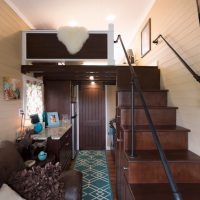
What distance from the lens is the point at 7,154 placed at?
2033mm

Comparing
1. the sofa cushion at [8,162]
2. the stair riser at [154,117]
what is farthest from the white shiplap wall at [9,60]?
the stair riser at [154,117]

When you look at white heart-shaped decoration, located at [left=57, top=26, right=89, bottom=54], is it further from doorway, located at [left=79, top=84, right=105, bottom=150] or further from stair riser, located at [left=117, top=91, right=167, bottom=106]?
doorway, located at [left=79, top=84, right=105, bottom=150]

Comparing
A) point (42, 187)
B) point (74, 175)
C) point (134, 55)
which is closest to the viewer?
point (42, 187)

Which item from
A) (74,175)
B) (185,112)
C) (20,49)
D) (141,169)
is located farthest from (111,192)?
(20,49)

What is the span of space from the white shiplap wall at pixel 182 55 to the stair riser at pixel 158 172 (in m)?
0.25

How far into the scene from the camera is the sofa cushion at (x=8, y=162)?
5.79 feet

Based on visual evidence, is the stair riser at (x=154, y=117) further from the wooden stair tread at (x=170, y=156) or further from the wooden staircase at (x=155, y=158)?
the wooden stair tread at (x=170, y=156)

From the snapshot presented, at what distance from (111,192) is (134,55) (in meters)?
3.45

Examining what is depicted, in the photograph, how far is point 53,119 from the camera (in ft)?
13.8

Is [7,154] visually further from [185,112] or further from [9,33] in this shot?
[185,112]

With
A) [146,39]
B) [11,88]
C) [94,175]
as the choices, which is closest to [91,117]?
[94,175]

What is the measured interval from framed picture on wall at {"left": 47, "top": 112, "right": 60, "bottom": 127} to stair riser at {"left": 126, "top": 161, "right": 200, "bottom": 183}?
2.77 metres

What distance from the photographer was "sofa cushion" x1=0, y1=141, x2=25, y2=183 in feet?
5.79

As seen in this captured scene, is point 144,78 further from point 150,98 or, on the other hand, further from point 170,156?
point 170,156
